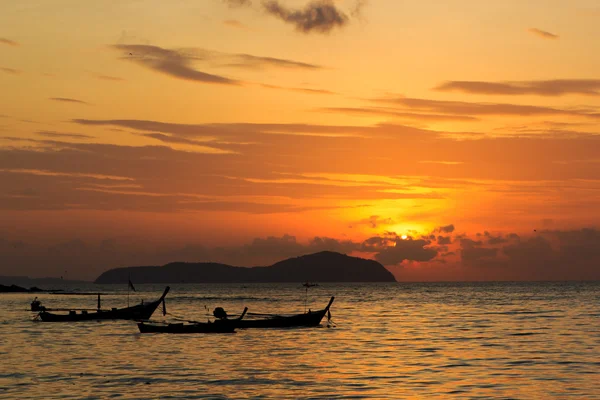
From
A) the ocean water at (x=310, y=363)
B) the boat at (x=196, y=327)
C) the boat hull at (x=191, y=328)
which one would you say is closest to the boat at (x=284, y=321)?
the ocean water at (x=310, y=363)

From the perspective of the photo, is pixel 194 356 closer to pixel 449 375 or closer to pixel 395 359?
pixel 395 359

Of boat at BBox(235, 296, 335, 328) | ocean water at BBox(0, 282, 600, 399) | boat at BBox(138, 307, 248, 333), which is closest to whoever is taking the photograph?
ocean water at BBox(0, 282, 600, 399)

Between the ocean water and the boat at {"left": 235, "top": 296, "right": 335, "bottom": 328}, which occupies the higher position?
the boat at {"left": 235, "top": 296, "right": 335, "bottom": 328}

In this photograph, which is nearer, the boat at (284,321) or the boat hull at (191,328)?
the boat hull at (191,328)

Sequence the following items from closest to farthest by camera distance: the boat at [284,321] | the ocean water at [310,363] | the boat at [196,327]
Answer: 1. the ocean water at [310,363]
2. the boat at [196,327]
3. the boat at [284,321]

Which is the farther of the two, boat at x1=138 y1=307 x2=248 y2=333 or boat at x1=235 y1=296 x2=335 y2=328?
boat at x1=235 y1=296 x2=335 y2=328

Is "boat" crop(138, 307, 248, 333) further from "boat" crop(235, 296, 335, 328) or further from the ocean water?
"boat" crop(235, 296, 335, 328)

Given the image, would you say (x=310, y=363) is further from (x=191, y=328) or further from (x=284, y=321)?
(x=284, y=321)

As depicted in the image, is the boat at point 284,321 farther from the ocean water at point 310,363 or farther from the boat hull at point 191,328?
the boat hull at point 191,328

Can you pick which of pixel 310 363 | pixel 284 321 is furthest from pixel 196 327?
pixel 310 363

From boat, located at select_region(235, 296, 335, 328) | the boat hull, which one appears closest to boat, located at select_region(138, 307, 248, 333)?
the boat hull

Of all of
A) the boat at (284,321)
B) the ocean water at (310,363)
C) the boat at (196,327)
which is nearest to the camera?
the ocean water at (310,363)

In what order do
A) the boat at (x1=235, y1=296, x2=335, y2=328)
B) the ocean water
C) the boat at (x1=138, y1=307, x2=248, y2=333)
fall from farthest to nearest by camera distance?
the boat at (x1=235, y1=296, x2=335, y2=328) → the boat at (x1=138, y1=307, x2=248, y2=333) → the ocean water

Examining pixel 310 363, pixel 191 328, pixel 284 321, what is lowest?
pixel 310 363
